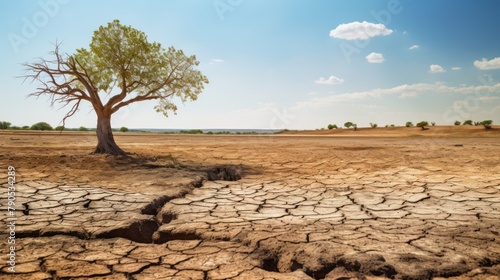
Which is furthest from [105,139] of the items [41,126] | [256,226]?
[41,126]

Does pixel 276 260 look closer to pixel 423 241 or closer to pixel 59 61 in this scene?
pixel 423 241

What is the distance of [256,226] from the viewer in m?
3.22

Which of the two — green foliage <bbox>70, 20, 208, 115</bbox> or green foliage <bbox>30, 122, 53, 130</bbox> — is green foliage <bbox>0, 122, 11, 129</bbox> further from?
green foliage <bbox>70, 20, 208, 115</bbox>

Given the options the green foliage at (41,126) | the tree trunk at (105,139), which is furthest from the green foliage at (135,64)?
the green foliage at (41,126)

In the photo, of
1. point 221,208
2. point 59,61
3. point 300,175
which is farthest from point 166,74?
point 221,208

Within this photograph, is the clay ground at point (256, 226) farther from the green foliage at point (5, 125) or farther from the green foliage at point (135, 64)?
the green foliage at point (5, 125)

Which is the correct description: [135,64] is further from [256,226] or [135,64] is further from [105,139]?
[256,226]

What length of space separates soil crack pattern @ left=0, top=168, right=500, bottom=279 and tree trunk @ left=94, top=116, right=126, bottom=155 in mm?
4795

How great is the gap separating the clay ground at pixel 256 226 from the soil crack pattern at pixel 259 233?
1 centimetres

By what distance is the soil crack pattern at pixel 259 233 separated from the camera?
2.28 m

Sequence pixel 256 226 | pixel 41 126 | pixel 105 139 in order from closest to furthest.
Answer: pixel 256 226
pixel 105 139
pixel 41 126

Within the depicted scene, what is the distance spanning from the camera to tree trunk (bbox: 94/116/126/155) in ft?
32.2

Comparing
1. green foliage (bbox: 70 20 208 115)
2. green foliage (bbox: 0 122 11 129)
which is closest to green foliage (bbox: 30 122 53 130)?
green foliage (bbox: 0 122 11 129)

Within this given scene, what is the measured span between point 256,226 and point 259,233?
0.72 feet
